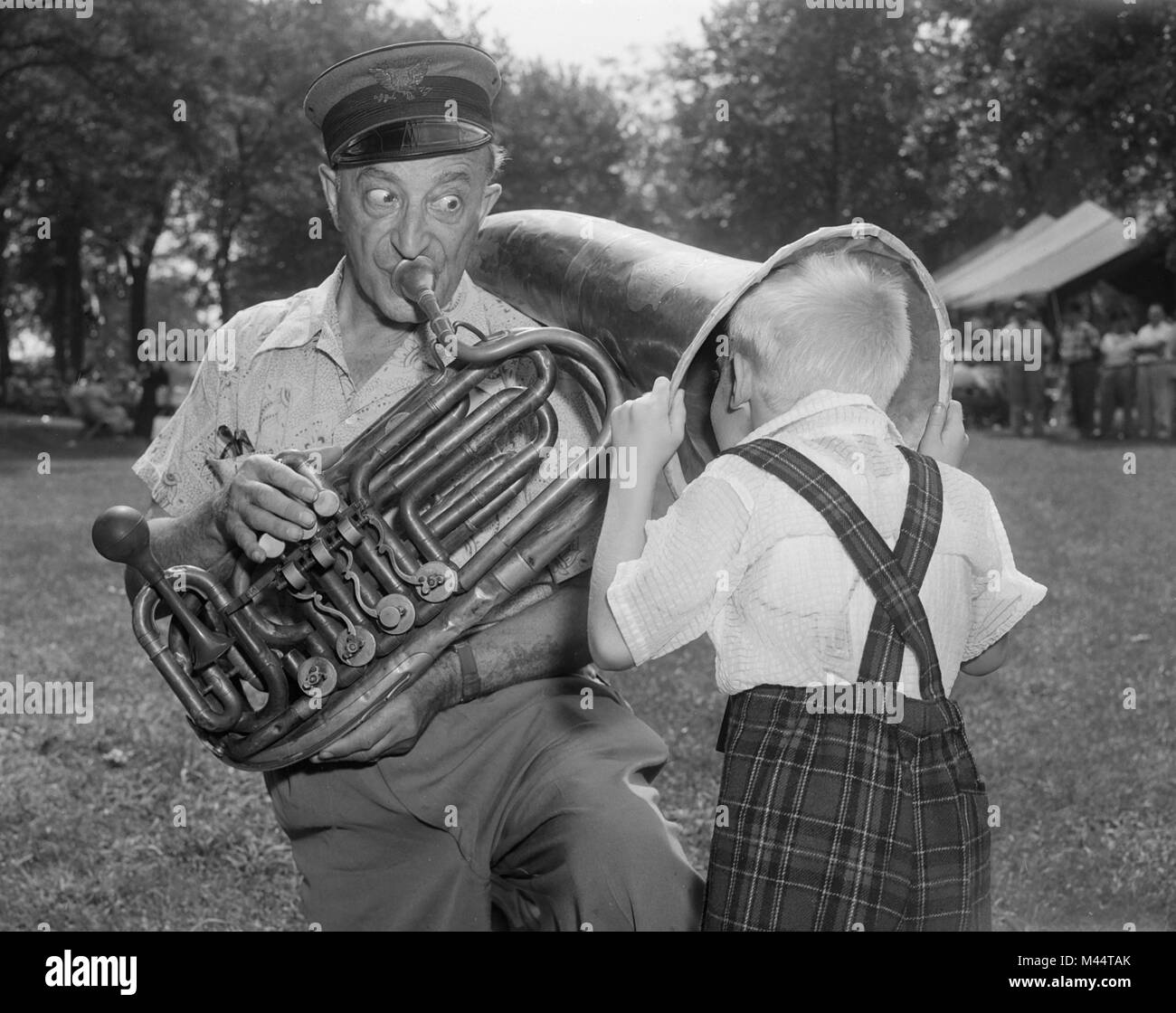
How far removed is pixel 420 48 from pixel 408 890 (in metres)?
1.69

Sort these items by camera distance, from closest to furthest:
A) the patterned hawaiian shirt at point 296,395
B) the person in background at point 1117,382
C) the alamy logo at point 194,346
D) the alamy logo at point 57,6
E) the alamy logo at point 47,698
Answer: the patterned hawaiian shirt at point 296,395 → the alamy logo at point 194,346 → the alamy logo at point 47,698 → the person in background at point 1117,382 → the alamy logo at point 57,6

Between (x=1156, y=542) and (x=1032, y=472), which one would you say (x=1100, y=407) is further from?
(x=1156, y=542)

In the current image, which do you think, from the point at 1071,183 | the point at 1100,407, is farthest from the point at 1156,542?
the point at 1071,183

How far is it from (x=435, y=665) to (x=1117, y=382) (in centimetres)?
1613

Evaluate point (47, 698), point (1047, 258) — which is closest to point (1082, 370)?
point (1047, 258)

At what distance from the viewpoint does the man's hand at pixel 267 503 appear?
257cm

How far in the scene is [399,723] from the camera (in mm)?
2740

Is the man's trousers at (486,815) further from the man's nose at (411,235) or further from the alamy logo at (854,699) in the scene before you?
the man's nose at (411,235)

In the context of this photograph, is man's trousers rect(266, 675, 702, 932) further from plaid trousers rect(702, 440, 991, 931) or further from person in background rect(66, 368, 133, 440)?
person in background rect(66, 368, 133, 440)

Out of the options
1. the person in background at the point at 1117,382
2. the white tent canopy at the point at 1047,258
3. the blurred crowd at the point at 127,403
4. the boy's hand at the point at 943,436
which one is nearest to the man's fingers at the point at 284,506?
the boy's hand at the point at 943,436

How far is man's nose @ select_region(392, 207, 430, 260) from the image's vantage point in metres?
2.88

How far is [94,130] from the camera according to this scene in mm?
24625

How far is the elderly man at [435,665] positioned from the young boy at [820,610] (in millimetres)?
570

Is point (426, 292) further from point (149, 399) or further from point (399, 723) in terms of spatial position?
point (149, 399)
